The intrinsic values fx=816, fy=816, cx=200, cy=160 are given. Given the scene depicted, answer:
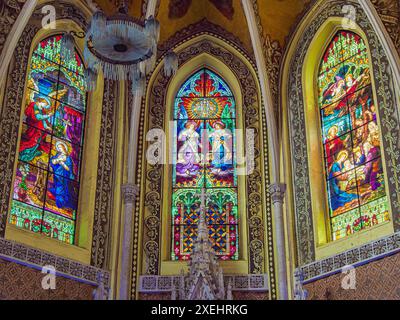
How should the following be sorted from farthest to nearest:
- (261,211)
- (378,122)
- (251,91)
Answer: (251,91) → (261,211) → (378,122)

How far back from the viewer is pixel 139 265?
13156 mm

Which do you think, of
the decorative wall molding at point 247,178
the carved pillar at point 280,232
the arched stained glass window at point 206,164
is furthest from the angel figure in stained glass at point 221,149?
the carved pillar at point 280,232

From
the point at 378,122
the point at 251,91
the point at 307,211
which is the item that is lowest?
the point at 307,211

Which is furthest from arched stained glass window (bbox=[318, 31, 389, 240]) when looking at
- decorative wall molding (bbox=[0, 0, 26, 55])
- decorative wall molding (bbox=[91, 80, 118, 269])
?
decorative wall molding (bbox=[0, 0, 26, 55])

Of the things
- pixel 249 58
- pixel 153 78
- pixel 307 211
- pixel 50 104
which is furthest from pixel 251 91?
pixel 50 104

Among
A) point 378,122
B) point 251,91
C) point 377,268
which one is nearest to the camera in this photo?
point 377,268

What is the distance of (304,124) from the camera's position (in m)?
14.0

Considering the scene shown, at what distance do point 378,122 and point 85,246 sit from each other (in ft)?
16.4

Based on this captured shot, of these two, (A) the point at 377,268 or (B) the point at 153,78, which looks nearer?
(A) the point at 377,268

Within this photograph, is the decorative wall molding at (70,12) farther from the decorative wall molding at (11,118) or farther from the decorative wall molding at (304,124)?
the decorative wall molding at (304,124)

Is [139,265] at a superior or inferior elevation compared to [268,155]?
inferior

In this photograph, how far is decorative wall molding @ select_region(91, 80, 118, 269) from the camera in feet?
42.8

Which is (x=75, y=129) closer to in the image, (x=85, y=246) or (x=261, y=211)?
(x=85, y=246)

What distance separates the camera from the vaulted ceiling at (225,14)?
14.4 metres
